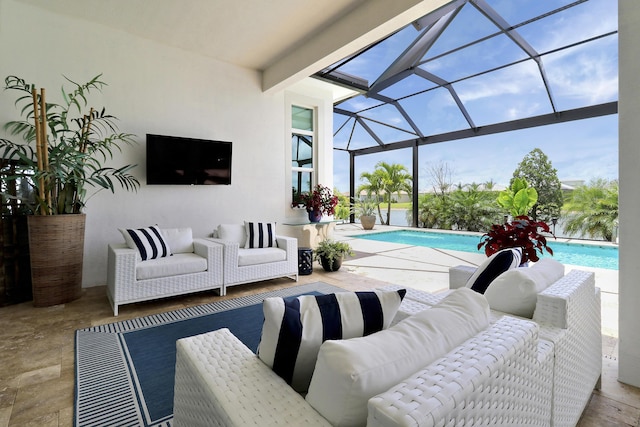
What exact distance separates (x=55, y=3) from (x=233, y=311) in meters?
4.01

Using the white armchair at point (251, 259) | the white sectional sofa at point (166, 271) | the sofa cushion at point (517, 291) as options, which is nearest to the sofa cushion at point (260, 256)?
the white armchair at point (251, 259)

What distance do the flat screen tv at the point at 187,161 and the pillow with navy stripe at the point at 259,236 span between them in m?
1.02

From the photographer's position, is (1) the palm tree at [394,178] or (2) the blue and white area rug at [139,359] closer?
(2) the blue and white area rug at [139,359]

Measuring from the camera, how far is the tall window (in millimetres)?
6066

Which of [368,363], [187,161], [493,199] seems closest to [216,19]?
[187,161]

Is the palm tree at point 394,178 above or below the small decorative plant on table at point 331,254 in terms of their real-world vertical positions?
above

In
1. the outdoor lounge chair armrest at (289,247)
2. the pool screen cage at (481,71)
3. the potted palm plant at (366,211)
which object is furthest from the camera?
the potted palm plant at (366,211)

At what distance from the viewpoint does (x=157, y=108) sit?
4.46m

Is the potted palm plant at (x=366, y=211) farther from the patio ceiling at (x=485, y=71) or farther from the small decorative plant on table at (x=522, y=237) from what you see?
the small decorative plant on table at (x=522, y=237)

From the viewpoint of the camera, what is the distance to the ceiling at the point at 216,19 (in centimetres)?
361

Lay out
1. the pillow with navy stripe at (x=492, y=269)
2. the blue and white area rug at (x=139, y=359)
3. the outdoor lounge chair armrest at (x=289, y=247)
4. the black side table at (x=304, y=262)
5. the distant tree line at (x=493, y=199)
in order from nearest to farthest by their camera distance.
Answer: the blue and white area rug at (x=139, y=359) < the pillow with navy stripe at (x=492, y=269) < the outdoor lounge chair armrest at (x=289, y=247) < the black side table at (x=304, y=262) < the distant tree line at (x=493, y=199)

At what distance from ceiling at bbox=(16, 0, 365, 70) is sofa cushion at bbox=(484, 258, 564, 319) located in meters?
3.38

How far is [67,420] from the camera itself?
1622 millimetres

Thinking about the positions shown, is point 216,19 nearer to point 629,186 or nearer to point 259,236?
point 259,236
